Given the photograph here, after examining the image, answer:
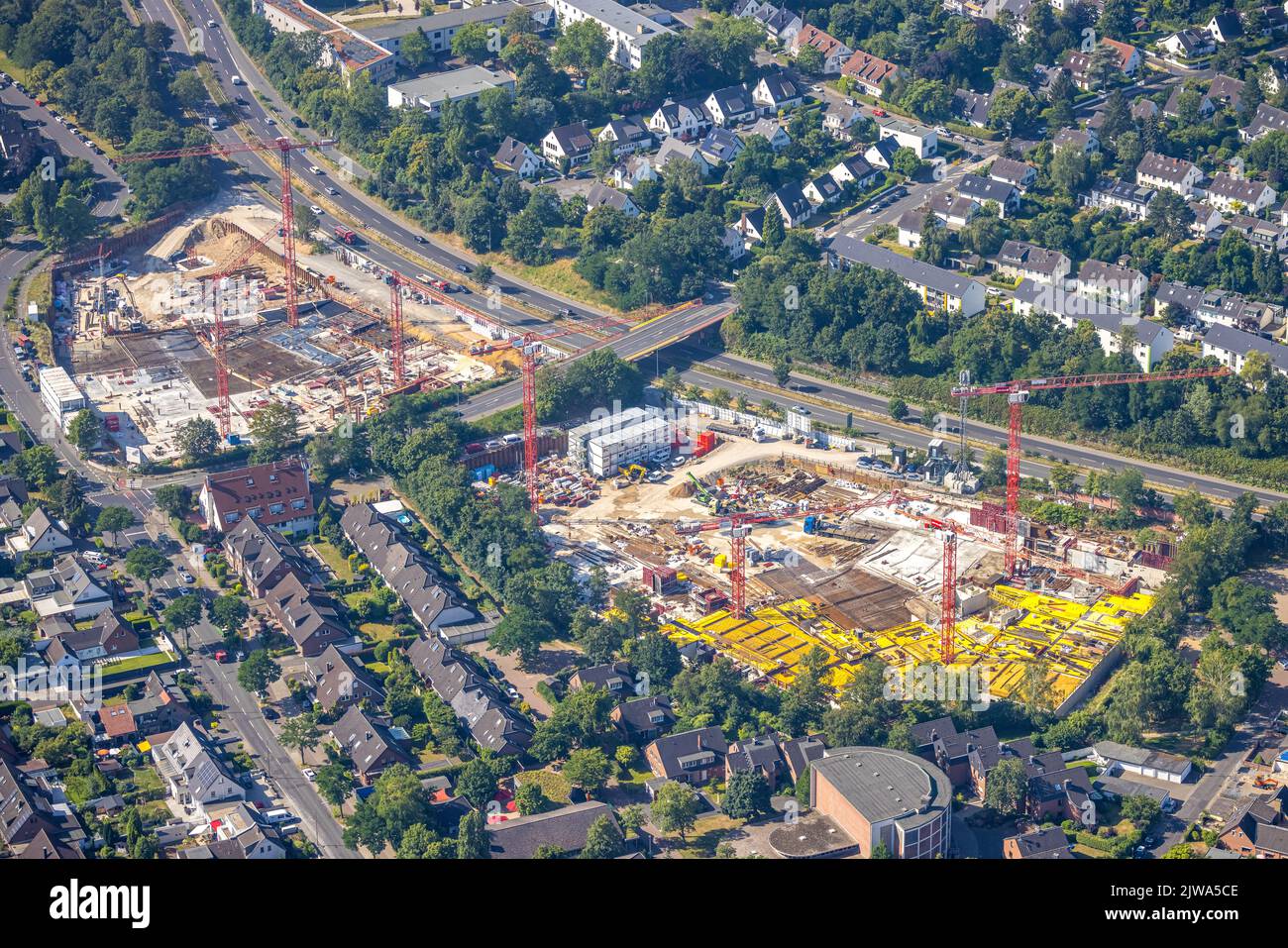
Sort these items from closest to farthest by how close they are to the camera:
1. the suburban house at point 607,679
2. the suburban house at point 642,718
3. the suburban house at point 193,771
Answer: the suburban house at point 193,771 < the suburban house at point 642,718 < the suburban house at point 607,679

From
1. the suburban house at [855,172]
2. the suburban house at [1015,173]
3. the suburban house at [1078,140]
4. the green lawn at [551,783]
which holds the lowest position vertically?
the green lawn at [551,783]

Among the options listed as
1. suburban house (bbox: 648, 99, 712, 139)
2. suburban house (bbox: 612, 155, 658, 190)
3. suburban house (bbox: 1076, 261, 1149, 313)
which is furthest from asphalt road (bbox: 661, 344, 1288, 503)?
suburban house (bbox: 648, 99, 712, 139)

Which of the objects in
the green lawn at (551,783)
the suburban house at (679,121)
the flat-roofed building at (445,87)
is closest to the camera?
the green lawn at (551,783)

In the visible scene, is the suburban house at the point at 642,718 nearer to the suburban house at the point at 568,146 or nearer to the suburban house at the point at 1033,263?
the suburban house at the point at 1033,263

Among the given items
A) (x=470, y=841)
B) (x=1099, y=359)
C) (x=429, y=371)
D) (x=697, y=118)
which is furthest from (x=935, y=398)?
(x=470, y=841)

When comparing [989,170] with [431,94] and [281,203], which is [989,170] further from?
[281,203]

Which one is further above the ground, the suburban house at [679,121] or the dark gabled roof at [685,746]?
the suburban house at [679,121]

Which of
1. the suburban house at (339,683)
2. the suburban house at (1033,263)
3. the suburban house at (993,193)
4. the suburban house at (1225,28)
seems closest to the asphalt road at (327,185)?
the suburban house at (1033,263)
